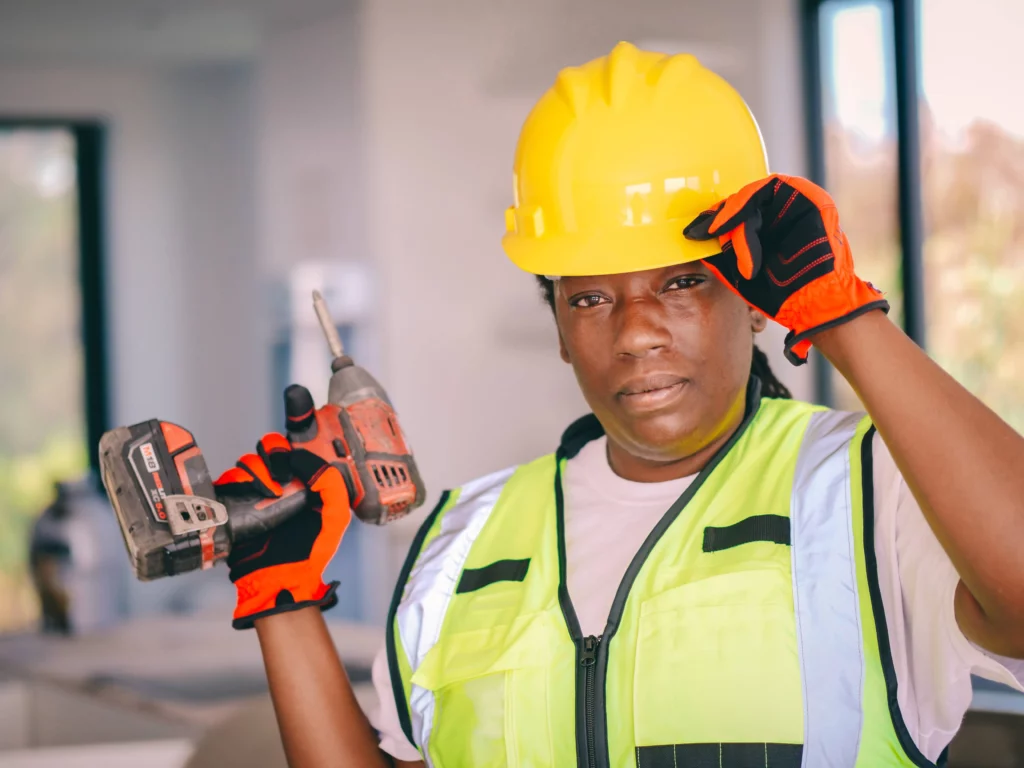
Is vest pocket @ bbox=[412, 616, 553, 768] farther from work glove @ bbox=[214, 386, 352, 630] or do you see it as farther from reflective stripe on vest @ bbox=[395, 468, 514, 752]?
work glove @ bbox=[214, 386, 352, 630]

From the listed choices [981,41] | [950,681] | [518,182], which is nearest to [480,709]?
[950,681]

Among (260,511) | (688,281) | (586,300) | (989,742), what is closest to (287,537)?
(260,511)

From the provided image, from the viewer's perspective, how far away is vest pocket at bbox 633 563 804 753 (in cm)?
101

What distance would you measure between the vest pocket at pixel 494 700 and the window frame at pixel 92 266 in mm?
3555

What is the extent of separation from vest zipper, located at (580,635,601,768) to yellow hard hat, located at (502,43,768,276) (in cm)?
41

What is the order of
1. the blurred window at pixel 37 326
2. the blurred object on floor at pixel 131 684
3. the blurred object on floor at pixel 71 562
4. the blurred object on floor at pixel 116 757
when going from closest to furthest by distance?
the blurred object on floor at pixel 116 757
the blurred object on floor at pixel 131 684
the blurred object on floor at pixel 71 562
the blurred window at pixel 37 326

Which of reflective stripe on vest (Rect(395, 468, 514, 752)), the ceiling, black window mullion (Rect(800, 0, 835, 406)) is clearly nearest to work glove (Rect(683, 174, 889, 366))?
reflective stripe on vest (Rect(395, 468, 514, 752))

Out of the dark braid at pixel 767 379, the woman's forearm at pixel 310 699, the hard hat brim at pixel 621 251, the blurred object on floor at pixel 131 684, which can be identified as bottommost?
the blurred object on floor at pixel 131 684

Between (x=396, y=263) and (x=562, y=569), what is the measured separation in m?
2.04

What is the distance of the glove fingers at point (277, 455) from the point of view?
133 centimetres

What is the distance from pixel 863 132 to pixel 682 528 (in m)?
2.13

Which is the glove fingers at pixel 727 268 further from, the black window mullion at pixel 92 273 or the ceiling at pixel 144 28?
the black window mullion at pixel 92 273

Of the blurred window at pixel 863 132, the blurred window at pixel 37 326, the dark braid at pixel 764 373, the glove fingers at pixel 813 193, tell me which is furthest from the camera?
the blurred window at pixel 37 326

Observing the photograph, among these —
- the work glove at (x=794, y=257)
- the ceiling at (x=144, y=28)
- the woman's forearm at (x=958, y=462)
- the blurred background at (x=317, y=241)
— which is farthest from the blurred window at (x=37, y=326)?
the woman's forearm at (x=958, y=462)
